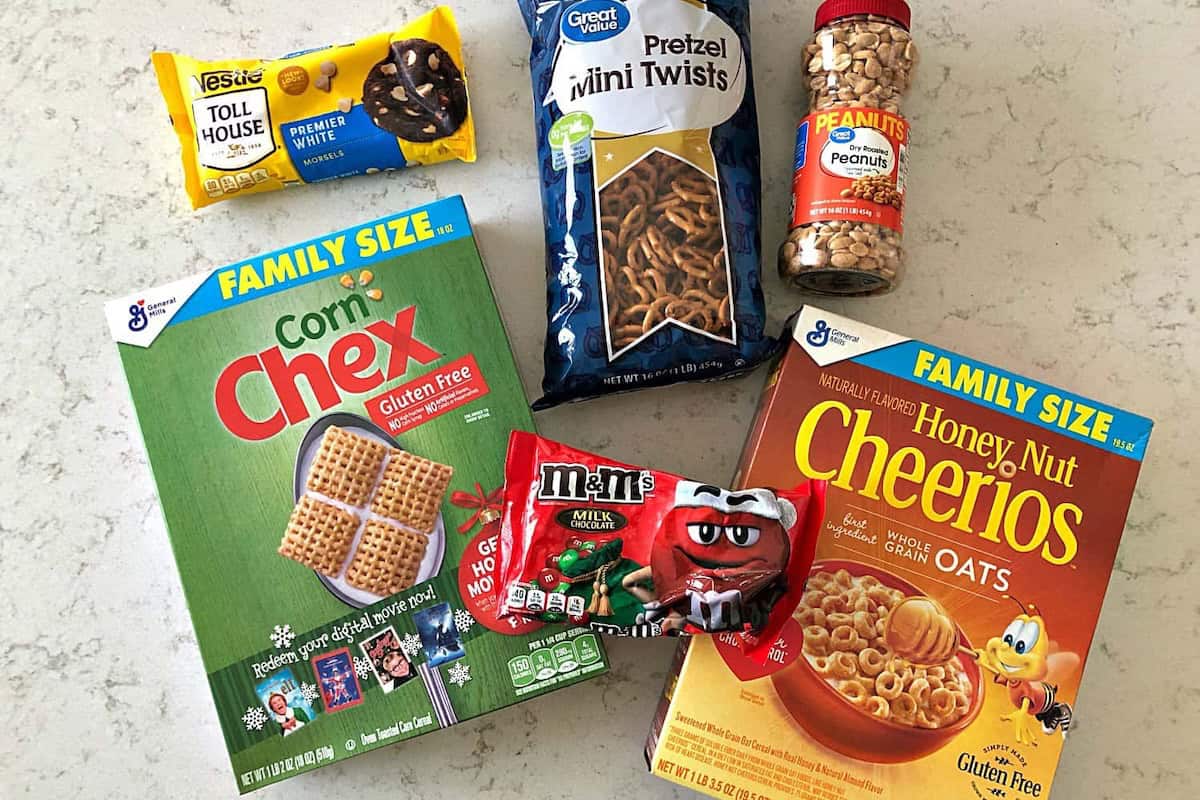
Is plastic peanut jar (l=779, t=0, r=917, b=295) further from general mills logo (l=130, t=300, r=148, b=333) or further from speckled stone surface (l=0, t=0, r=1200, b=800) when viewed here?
general mills logo (l=130, t=300, r=148, b=333)

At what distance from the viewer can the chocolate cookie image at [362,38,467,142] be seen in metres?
1.11

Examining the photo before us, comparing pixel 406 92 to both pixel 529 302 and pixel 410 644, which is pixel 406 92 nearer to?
pixel 529 302

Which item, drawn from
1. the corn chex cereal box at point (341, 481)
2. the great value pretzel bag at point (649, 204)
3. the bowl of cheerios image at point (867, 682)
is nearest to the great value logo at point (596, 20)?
the great value pretzel bag at point (649, 204)

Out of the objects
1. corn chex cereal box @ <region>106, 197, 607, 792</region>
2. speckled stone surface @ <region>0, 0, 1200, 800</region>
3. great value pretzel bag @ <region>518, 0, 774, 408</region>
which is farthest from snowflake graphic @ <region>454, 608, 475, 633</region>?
great value pretzel bag @ <region>518, 0, 774, 408</region>

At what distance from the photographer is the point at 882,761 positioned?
95 centimetres

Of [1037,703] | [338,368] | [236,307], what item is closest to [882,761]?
[1037,703]

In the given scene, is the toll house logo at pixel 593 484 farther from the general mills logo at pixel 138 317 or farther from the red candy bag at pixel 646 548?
the general mills logo at pixel 138 317

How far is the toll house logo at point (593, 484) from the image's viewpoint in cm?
97

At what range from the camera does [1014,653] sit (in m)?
0.96

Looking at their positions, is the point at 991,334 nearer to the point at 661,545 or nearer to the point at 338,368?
the point at 661,545

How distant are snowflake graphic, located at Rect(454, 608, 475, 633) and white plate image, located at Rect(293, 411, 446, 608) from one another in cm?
5

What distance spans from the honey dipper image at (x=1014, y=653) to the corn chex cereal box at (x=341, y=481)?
1.07 feet

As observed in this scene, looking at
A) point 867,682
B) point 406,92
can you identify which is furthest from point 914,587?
point 406,92

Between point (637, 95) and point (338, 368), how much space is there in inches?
17.8
